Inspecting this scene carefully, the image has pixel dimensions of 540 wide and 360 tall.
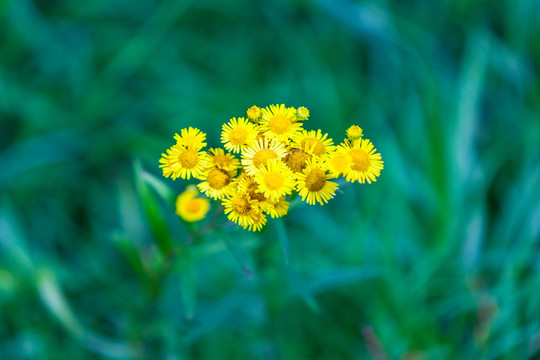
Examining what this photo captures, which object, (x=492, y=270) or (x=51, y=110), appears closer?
(x=492, y=270)

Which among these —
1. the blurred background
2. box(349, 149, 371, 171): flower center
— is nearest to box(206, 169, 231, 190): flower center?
box(349, 149, 371, 171): flower center

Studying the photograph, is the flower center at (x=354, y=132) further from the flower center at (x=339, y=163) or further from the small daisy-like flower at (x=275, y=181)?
the small daisy-like flower at (x=275, y=181)

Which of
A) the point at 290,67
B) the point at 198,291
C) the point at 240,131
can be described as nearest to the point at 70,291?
the point at 198,291

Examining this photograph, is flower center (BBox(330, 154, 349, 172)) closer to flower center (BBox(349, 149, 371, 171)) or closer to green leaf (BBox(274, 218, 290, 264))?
flower center (BBox(349, 149, 371, 171))

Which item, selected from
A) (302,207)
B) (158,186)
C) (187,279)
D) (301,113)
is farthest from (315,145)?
(302,207)

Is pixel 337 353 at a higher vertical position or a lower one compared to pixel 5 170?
lower

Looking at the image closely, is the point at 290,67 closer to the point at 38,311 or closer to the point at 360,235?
the point at 360,235
